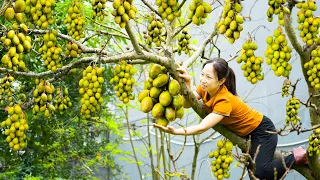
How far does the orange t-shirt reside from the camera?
6.86 feet

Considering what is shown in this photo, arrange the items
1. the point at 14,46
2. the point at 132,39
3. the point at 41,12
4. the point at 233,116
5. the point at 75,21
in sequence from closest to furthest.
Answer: the point at 14,46, the point at 132,39, the point at 41,12, the point at 233,116, the point at 75,21

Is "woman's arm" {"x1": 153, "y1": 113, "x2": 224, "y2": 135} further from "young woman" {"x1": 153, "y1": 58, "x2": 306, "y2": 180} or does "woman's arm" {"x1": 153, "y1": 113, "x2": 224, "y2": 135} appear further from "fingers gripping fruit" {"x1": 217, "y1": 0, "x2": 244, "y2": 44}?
"fingers gripping fruit" {"x1": 217, "y1": 0, "x2": 244, "y2": 44}

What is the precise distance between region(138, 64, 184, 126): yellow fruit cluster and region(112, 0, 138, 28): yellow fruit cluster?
0.20m

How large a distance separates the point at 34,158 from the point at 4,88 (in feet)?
6.13

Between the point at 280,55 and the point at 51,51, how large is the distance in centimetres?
115

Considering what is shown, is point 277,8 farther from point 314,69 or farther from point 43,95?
point 43,95

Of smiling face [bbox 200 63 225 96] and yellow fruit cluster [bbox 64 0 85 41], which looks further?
yellow fruit cluster [bbox 64 0 85 41]

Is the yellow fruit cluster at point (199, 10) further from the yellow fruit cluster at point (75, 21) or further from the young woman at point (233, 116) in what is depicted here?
the yellow fruit cluster at point (75, 21)

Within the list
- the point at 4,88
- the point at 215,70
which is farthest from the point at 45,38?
the point at 215,70

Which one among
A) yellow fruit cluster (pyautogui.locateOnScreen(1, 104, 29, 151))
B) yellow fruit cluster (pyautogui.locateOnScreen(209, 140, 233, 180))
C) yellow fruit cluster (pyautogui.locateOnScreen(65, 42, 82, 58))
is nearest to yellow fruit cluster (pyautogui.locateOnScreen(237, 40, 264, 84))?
yellow fruit cluster (pyautogui.locateOnScreen(65, 42, 82, 58))

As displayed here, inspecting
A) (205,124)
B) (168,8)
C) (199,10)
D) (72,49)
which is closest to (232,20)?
(199,10)

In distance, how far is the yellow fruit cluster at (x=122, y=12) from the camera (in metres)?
1.57

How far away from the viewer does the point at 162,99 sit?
1560mm

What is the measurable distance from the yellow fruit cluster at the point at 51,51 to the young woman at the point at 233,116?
71 centimetres
